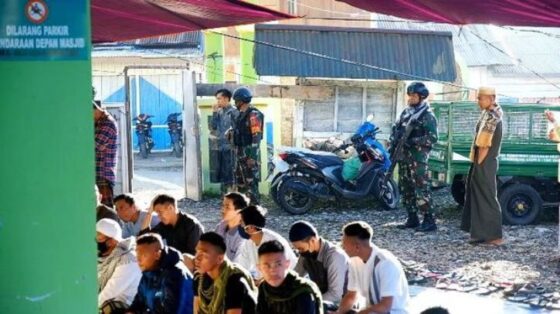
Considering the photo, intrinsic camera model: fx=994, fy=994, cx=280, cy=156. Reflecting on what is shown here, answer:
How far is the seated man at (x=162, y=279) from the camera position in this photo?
19.4ft

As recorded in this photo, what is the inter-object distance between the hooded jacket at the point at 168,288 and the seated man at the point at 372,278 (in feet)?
3.14

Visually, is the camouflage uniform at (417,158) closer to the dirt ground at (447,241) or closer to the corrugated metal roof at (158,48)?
the dirt ground at (447,241)

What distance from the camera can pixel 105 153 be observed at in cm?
933

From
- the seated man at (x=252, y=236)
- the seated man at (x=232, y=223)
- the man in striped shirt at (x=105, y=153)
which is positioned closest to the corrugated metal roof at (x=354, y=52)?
the man in striped shirt at (x=105, y=153)

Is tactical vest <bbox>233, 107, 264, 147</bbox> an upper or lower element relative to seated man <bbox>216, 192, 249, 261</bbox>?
upper

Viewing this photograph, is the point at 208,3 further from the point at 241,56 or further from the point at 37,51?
the point at 241,56

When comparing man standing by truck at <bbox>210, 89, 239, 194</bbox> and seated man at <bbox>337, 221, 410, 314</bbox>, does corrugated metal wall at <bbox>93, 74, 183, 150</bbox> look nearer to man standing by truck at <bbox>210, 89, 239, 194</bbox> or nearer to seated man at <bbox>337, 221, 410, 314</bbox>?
man standing by truck at <bbox>210, 89, 239, 194</bbox>

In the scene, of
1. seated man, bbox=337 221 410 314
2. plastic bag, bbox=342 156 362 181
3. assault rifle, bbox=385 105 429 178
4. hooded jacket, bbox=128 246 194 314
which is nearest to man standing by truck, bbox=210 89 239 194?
plastic bag, bbox=342 156 362 181

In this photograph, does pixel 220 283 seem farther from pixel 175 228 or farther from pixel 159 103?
pixel 159 103

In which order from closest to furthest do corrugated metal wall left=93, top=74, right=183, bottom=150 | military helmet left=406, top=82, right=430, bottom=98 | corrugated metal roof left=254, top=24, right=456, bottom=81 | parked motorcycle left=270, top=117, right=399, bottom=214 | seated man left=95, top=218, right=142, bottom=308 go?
seated man left=95, top=218, right=142, bottom=308 < military helmet left=406, top=82, right=430, bottom=98 < parked motorcycle left=270, top=117, right=399, bottom=214 < corrugated metal roof left=254, top=24, right=456, bottom=81 < corrugated metal wall left=93, top=74, right=183, bottom=150

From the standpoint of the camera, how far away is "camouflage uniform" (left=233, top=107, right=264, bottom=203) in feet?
41.1

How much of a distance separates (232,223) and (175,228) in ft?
1.49

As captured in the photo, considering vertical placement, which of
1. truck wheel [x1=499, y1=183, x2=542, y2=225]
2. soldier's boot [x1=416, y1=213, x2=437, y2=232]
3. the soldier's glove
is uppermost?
the soldier's glove

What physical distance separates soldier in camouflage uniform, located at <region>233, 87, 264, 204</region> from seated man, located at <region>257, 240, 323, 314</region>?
23.3 ft
